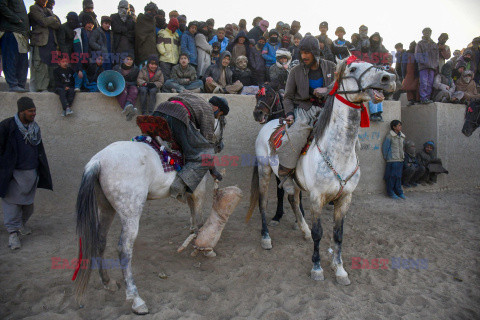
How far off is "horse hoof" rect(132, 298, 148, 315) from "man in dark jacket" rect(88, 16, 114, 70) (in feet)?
18.0

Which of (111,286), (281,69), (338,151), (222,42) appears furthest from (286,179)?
(222,42)

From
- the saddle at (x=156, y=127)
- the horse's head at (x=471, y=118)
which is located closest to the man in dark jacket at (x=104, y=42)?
the saddle at (x=156, y=127)

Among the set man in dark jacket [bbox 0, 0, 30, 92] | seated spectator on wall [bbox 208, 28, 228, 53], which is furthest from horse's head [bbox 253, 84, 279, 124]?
man in dark jacket [bbox 0, 0, 30, 92]

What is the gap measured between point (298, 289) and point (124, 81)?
479 centimetres

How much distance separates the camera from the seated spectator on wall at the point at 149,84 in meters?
6.10

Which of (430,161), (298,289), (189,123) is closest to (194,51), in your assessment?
(189,123)

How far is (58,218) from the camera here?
18.0 feet

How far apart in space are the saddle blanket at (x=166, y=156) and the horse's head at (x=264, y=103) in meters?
2.16

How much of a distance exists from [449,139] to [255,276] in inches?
294

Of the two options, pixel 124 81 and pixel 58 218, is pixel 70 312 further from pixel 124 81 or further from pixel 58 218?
pixel 124 81

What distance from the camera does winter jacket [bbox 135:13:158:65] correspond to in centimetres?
734

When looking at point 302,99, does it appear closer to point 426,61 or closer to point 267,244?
point 267,244

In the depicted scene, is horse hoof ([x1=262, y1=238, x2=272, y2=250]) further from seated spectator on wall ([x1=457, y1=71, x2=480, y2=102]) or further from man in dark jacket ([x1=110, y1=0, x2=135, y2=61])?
seated spectator on wall ([x1=457, y1=71, x2=480, y2=102])

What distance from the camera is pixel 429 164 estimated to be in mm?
8031
